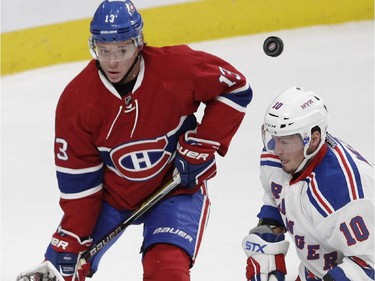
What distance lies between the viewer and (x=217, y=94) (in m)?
3.32

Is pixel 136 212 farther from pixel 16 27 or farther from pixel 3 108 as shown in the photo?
pixel 16 27

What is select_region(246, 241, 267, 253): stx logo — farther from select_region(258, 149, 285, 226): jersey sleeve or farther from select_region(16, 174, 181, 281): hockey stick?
select_region(16, 174, 181, 281): hockey stick

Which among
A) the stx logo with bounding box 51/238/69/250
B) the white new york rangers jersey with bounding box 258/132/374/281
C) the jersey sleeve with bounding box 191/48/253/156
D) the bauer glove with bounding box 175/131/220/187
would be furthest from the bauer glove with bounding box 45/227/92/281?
the white new york rangers jersey with bounding box 258/132/374/281

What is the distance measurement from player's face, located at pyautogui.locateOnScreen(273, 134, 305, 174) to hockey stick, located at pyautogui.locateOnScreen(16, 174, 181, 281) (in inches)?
17.5

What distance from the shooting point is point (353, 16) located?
574cm

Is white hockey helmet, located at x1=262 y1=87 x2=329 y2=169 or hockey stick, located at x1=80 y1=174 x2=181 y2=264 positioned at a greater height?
white hockey helmet, located at x1=262 y1=87 x2=329 y2=169

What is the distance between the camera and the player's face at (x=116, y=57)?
3.20m

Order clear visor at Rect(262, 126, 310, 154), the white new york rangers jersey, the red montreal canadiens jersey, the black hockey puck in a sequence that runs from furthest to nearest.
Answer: the black hockey puck, the red montreal canadiens jersey, clear visor at Rect(262, 126, 310, 154), the white new york rangers jersey

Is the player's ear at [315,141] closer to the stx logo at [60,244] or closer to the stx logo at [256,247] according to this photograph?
the stx logo at [256,247]

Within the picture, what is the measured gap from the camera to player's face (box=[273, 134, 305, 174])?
3.00 metres

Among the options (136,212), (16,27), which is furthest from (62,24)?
(136,212)

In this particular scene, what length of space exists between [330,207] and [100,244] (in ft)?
2.82

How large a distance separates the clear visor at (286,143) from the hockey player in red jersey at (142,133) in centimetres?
30

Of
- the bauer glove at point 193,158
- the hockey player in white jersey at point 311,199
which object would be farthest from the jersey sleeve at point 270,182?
the bauer glove at point 193,158
